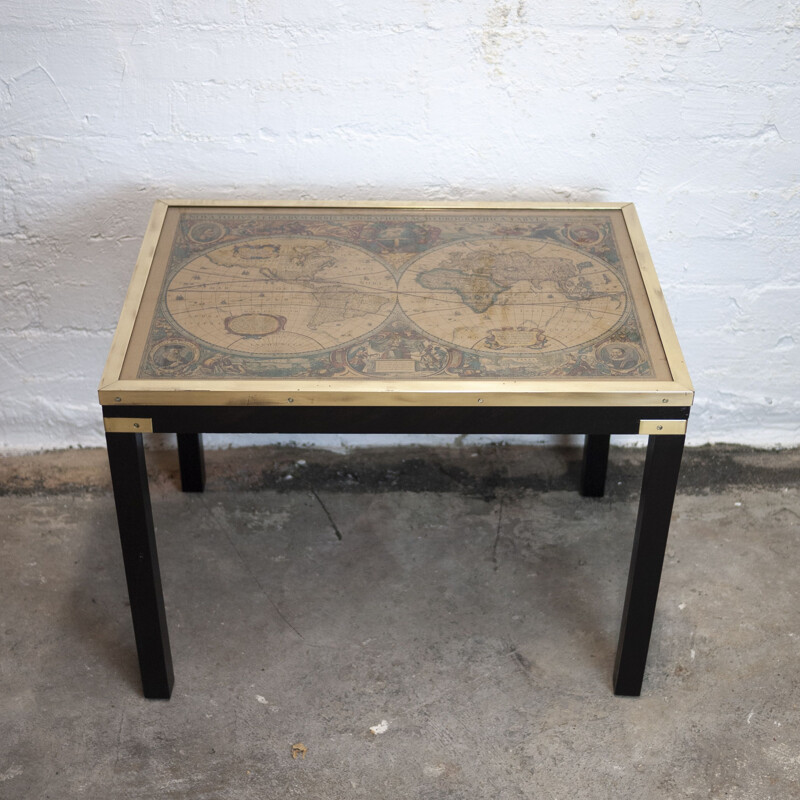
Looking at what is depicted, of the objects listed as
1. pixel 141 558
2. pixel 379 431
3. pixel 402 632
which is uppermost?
pixel 379 431

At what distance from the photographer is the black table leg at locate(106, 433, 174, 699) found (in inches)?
81.2

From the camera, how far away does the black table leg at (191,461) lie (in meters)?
2.98

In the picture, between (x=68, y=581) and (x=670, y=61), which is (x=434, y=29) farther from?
(x=68, y=581)

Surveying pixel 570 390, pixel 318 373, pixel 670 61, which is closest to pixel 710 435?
pixel 670 61

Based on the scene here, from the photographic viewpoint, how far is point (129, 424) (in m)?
2.01

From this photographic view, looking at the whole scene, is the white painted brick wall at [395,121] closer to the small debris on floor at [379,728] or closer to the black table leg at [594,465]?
the black table leg at [594,465]

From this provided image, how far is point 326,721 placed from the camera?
7.61 feet

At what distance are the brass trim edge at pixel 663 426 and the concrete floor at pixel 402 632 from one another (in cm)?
76

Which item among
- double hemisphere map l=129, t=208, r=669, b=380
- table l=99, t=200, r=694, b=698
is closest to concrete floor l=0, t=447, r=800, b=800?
table l=99, t=200, r=694, b=698

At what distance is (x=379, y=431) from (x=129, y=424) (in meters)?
0.52

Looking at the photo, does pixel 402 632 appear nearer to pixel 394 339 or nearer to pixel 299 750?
pixel 299 750

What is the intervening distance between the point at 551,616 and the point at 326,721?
691mm

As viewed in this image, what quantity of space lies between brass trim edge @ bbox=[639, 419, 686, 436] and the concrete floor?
76cm

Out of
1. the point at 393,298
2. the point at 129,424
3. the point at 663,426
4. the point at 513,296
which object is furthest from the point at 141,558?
the point at 663,426
